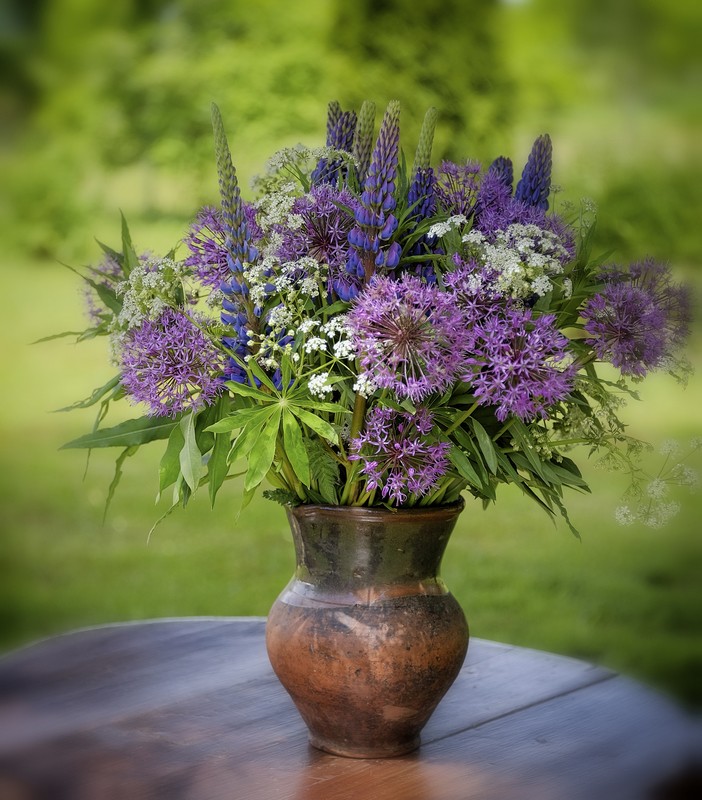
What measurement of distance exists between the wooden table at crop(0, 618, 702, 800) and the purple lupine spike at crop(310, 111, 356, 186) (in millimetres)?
612

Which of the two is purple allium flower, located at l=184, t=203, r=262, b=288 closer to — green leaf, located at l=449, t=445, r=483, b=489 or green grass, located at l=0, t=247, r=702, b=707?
green leaf, located at l=449, t=445, r=483, b=489

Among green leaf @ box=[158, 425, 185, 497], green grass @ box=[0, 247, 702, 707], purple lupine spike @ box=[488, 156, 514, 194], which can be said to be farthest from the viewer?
green grass @ box=[0, 247, 702, 707]

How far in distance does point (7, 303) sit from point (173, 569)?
4.90 ft

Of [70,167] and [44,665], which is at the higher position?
[70,167]

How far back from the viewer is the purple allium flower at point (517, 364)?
956 millimetres

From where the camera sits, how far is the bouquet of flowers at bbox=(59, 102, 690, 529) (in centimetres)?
97

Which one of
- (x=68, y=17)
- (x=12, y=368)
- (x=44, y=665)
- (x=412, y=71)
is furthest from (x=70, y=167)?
(x=44, y=665)

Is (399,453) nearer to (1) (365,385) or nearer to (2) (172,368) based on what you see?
(1) (365,385)

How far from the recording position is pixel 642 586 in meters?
4.48

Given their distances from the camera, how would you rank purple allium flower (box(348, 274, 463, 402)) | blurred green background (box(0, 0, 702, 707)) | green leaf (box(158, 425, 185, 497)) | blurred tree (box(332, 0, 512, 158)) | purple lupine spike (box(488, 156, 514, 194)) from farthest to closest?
blurred tree (box(332, 0, 512, 158)), blurred green background (box(0, 0, 702, 707)), purple lupine spike (box(488, 156, 514, 194)), green leaf (box(158, 425, 185, 497)), purple allium flower (box(348, 274, 463, 402))

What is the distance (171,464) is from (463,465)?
29 cm

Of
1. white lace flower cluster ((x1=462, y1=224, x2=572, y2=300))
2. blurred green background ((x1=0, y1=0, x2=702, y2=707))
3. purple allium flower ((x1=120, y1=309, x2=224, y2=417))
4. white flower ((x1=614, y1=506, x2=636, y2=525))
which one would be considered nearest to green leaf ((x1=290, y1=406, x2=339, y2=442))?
purple allium flower ((x1=120, y1=309, x2=224, y2=417))

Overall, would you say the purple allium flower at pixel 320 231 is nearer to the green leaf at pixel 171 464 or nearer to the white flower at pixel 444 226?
the white flower at pixel 444 226

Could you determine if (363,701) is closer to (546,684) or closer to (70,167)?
(546,684)
